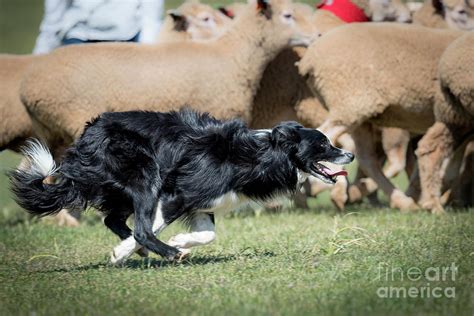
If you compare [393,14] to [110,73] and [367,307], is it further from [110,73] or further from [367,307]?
[367,307]

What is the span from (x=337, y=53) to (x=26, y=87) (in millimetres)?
2900

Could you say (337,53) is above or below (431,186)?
above

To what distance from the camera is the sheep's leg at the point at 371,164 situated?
30.9ft

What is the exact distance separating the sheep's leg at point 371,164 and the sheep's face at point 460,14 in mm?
1544

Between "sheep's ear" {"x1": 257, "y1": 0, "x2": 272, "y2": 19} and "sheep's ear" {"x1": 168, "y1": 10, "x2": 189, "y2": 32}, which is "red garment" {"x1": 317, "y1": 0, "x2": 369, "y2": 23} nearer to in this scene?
"sheep's ear" {"x1": 257, "y1": 0, "x2": 272, "y2": 19}

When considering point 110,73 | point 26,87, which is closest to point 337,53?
point 110,73

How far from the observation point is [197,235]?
5.94 metres

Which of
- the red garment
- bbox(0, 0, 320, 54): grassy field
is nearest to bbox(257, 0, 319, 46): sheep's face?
the red garment

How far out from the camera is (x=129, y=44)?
29.8 feet

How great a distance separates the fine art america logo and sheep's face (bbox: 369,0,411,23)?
5.56 meters

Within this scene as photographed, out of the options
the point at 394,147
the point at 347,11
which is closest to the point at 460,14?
the point at 347,11

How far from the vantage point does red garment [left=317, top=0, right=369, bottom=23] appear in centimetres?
1052

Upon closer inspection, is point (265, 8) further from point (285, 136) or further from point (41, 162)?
point (41, 162)

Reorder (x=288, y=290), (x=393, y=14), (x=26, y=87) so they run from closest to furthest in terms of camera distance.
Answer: (x=288, y=290)
(x=26, y=87)
(x=393, y=14)
